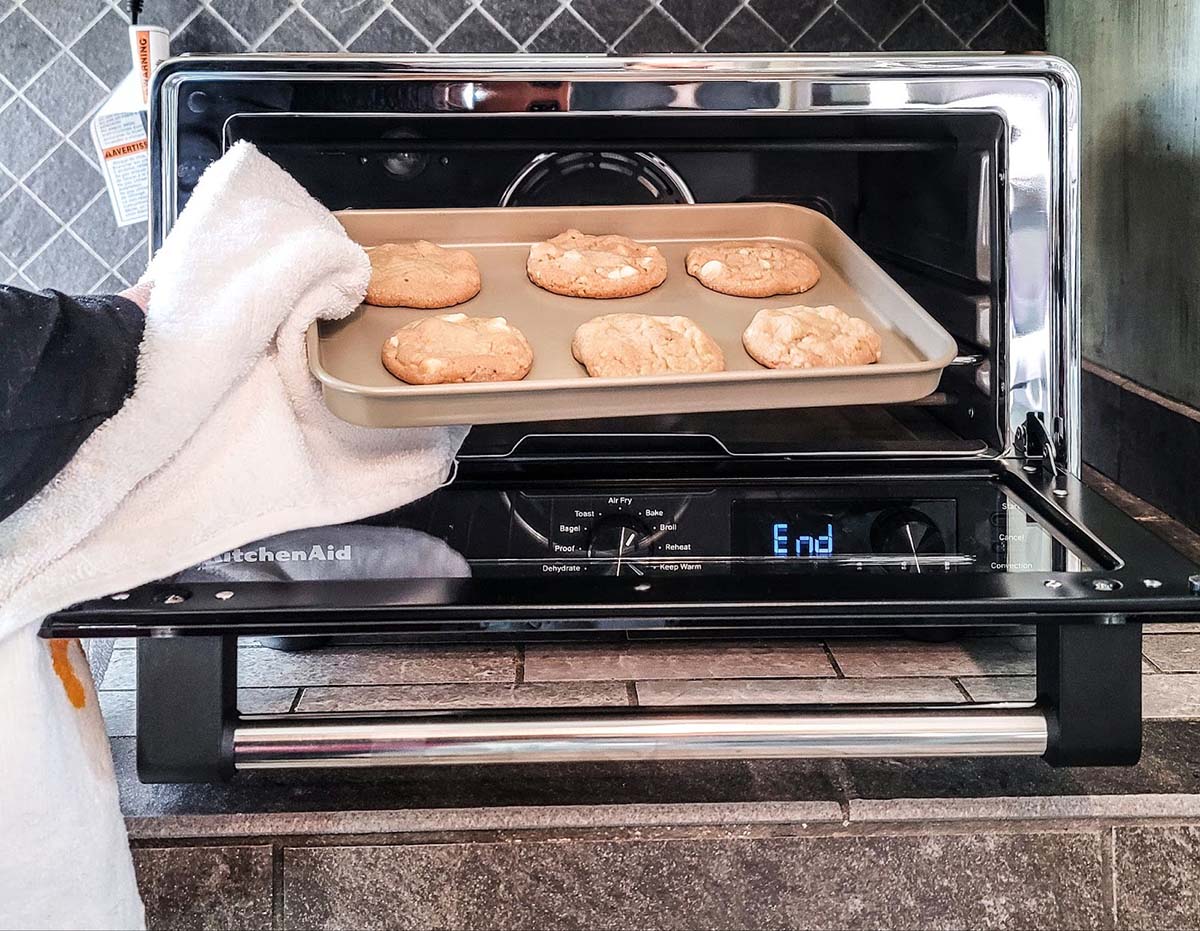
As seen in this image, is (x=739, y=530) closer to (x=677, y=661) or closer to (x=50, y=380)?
(x=677, y=661)

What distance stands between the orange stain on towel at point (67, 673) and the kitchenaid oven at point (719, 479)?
0.04 metres

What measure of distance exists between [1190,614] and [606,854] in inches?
13.7

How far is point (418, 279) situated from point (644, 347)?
7.6 inches

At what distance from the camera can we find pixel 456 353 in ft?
2.43

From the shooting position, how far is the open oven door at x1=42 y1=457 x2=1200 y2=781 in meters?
0.60

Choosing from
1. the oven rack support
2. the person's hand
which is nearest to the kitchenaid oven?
the oven rack support

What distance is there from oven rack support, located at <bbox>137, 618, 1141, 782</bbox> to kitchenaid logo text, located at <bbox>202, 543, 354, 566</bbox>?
52mm

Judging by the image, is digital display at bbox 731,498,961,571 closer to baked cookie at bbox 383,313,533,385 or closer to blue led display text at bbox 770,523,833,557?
blue led display text at bbox 770,523,833,557

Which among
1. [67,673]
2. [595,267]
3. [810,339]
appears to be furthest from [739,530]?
[67,673]

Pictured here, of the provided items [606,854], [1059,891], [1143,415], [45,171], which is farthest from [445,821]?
[45,171]

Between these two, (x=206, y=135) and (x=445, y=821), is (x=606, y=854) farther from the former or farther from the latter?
(x=206, y=135)

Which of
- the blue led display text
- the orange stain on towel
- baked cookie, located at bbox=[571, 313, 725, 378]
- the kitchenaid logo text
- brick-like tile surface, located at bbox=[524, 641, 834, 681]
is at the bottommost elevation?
brick-like tile surface, located at bbox=[524, 641, 834, 681]

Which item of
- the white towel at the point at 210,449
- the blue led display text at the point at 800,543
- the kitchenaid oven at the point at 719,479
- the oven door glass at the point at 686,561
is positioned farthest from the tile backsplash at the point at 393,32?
the blue led display text at the point at 800,543

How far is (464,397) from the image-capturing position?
0.70m
